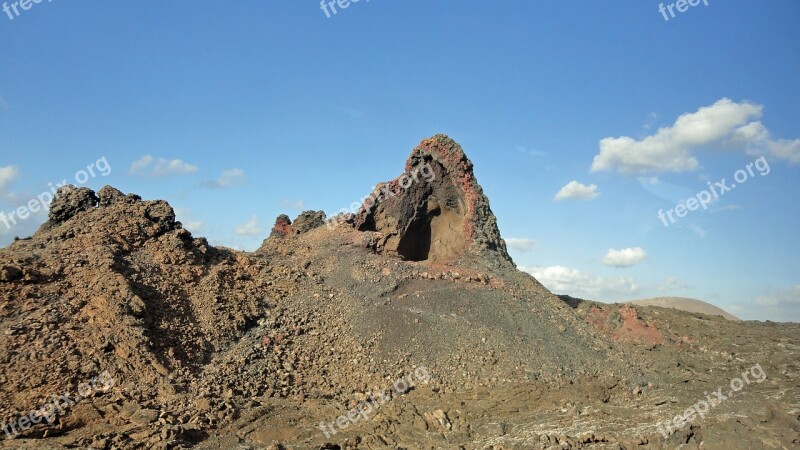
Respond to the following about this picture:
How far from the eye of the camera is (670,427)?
10891mm

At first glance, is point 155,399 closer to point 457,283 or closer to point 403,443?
point 403,443

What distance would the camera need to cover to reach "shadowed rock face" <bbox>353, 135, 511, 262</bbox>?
65.5ft

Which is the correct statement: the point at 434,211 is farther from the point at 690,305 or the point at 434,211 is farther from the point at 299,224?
the point at 690,305

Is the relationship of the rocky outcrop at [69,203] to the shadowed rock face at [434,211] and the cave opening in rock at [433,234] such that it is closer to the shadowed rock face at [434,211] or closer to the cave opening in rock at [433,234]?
the shadowed rock face at [434,211]

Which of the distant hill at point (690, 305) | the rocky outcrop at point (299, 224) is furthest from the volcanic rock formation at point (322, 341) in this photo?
the distant hill at point (690, 305)

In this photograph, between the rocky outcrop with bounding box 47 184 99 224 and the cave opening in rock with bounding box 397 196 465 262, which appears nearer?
the rocky outcrop with bounding box 47 184 99 224

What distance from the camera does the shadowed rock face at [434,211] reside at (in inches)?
786

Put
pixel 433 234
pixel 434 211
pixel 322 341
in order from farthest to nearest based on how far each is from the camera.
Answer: pixel 433 234, pixel 434 211, pixel 322 341

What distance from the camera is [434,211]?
21250mm

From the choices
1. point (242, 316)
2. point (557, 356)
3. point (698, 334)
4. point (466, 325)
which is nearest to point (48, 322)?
point (242, 316)

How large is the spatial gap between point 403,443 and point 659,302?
155ft

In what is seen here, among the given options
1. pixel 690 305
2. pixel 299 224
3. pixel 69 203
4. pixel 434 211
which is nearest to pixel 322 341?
pixel 299 224

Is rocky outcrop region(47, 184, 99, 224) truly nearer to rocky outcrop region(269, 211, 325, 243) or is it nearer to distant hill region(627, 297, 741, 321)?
rocky outcrop region(269, 211, 325, 243)

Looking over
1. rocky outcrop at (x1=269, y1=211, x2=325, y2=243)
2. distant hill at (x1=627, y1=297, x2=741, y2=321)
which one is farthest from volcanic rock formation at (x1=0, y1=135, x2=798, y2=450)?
distant hill at (x1=627, y1=297, x2=741, y2=321)
